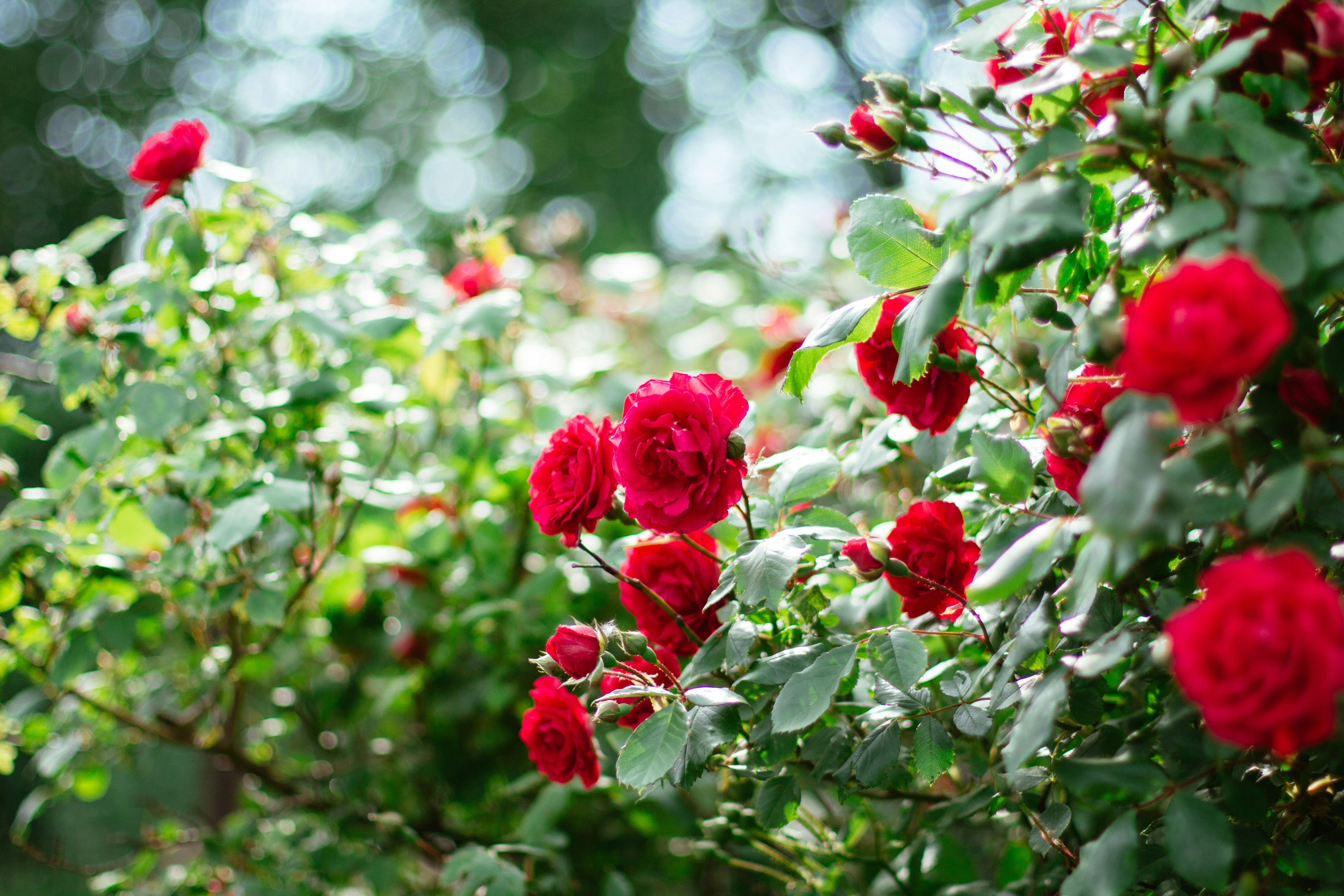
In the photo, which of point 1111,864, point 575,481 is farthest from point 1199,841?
point 575,481

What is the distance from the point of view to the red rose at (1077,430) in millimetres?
627

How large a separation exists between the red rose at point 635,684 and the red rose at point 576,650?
0.13 feet

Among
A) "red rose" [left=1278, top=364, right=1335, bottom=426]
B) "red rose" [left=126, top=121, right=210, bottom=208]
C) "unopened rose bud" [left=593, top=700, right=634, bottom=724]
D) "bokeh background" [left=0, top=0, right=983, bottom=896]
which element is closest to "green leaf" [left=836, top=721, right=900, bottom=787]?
"unopened rose bud" [left=593, top=700, right=634, bottom=724]

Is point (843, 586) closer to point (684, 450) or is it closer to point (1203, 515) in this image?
point (684, 450)

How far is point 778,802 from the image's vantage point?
2.87 feet

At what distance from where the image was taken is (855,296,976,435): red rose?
0.82 metres

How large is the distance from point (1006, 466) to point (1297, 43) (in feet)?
1.24

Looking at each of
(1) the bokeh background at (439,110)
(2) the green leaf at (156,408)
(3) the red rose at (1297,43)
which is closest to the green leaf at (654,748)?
(3) the red rose at (1297,43)

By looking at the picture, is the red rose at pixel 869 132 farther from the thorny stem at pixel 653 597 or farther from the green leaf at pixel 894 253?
the thorny stem at pixel 653 597

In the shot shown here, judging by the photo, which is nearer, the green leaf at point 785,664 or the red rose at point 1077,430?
the red rose at point 1077,430

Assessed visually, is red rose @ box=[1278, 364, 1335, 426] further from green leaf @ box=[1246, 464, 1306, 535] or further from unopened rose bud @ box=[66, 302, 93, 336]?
unopened rose bud @ box=[66, 302, 93, 336]

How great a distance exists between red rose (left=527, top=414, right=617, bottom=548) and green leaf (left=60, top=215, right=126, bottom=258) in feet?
3.13

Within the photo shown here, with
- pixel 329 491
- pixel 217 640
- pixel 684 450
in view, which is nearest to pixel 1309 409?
pixel 684 450

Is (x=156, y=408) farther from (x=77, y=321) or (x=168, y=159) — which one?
(x=168, y=159)
